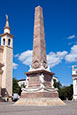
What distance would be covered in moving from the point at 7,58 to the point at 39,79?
27537 mm

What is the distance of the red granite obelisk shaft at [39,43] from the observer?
71.9 ft

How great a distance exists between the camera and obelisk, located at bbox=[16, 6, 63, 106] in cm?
1964

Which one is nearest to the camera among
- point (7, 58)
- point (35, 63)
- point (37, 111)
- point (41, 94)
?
point (37, 111)

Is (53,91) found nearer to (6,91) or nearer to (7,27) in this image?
(6,91)

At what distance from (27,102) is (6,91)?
83.6ft

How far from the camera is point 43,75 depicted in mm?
20547

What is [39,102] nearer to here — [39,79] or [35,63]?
[39,79]

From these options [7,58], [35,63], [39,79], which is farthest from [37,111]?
[7,58]

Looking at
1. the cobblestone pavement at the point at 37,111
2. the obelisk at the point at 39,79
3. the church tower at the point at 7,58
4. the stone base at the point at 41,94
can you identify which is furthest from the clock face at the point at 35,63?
the church tower at the point at 7,58

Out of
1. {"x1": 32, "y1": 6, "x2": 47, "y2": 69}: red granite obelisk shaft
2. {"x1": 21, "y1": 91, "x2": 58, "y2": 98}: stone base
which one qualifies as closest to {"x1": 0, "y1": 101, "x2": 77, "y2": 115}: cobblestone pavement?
{"x1": 21, "y1": 91, "x2": 58, "y2": 98}: stone base

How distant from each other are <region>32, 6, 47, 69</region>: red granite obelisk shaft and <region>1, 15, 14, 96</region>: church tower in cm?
2407

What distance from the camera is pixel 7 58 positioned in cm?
4675

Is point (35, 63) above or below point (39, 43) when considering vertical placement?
below

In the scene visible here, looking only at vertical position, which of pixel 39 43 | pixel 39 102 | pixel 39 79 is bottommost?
pixel 39 102
